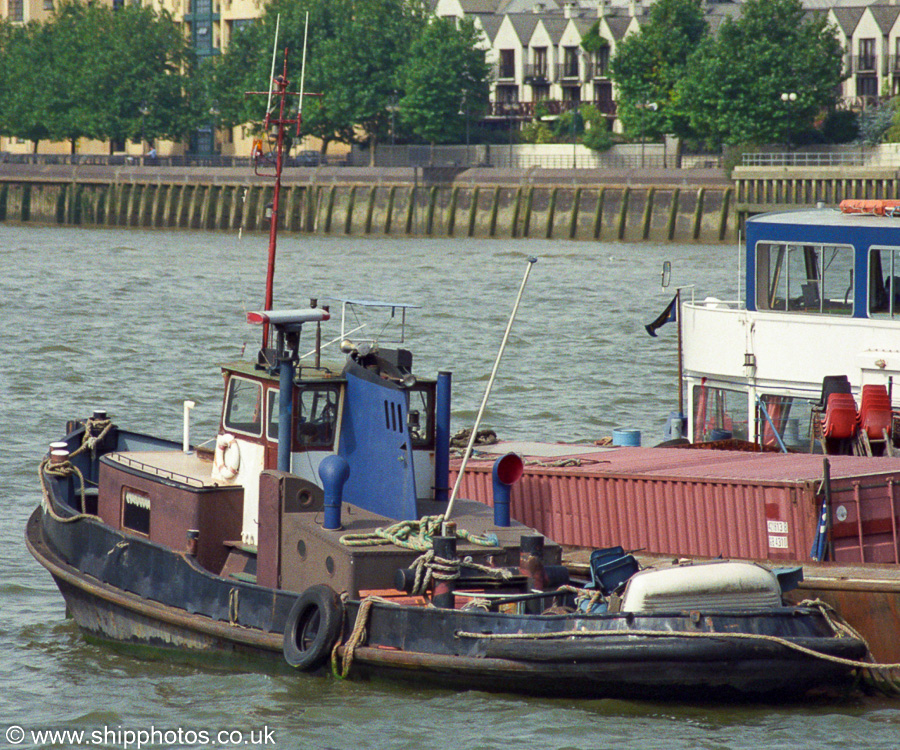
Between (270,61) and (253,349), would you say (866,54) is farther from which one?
(253,349)

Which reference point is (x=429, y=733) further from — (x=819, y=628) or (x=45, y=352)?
(x=45, y=352)

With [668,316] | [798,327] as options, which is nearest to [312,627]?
[798,327]

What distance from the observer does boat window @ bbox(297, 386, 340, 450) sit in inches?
615

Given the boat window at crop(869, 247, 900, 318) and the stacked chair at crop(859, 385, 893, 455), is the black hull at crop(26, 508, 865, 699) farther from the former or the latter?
the boat window at crop(869, 247, 900, 318)

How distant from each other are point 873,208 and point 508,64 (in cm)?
9843

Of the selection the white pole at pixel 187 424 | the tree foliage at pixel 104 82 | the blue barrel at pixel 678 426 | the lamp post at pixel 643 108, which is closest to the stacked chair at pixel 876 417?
the blue barrel at pixel 678 426

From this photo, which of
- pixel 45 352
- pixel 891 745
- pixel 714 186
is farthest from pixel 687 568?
pixel 714 186

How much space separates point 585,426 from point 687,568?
A: 16777 mm

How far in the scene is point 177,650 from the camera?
51.9ft

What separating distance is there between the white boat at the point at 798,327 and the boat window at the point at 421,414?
240 inches

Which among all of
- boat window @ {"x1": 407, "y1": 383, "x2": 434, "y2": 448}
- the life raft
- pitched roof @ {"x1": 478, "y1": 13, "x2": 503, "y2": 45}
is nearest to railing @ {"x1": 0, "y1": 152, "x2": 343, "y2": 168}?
pitched roof @ {"x1": 478, "y1": 13, "x2": 503, "y2": 45}

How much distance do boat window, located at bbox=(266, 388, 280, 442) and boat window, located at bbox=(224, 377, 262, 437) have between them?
19cm

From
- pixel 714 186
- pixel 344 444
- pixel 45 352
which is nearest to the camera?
pixel 344 444

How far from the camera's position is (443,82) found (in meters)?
102
